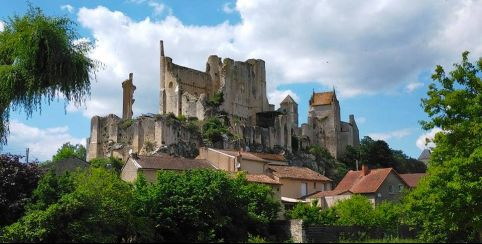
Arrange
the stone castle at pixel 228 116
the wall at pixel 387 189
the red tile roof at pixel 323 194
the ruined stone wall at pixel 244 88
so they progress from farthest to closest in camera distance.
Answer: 1. the ruined stone wall at pixel 244 88
2. the stone castle at pixel 228 116
3. the red tile roof at pixel 323 194
4. the wall at pixel 387 189

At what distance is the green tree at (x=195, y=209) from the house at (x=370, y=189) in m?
27.4

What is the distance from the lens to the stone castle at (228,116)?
8100 cm

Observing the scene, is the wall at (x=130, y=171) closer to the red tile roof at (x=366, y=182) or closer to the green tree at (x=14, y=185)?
the red tile roof at (x=366, y=182)

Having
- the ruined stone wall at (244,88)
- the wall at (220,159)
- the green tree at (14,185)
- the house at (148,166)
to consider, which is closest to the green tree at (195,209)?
the green tree at (14,185)

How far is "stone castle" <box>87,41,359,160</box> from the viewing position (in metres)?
81.0

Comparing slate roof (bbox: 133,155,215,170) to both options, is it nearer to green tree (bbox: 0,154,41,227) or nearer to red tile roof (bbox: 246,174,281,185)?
red tile roof (bbox: 246,174,281,185)

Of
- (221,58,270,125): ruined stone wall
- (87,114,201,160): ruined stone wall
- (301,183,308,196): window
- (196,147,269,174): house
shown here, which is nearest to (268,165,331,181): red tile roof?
(301,183,308,196): window

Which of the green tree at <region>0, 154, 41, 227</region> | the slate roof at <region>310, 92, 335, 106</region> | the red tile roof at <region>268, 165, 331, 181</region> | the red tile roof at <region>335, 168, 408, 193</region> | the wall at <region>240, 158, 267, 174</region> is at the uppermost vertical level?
the slate roof at <region>310, 92, 335, 106</region>

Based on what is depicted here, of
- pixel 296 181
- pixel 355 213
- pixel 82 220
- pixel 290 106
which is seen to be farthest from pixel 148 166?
pixel 290 106

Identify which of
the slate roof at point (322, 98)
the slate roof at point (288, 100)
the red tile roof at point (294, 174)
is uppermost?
the slate roof at point (322, 98)

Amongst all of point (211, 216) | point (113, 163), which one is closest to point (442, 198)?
point (211, 216)

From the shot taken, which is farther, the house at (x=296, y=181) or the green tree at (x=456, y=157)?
the house at (x=296, y=181)

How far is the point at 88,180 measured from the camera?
28.6 meters

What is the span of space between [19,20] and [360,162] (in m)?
90.0
